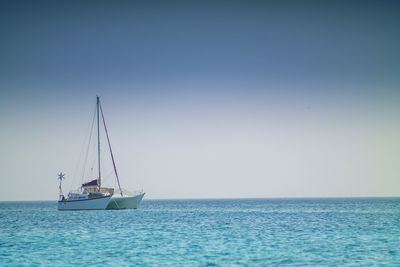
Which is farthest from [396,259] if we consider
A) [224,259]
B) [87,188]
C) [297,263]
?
[87,188]

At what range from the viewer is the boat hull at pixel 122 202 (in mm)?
91875

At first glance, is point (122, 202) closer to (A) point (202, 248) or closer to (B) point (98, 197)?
(B) point (98, 197)

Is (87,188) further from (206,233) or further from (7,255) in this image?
(7,255)

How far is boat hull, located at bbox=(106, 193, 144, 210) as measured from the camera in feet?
301

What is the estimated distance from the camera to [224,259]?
102 ft

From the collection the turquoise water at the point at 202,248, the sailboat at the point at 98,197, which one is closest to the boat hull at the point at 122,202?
the sailboat at the point at 98,197

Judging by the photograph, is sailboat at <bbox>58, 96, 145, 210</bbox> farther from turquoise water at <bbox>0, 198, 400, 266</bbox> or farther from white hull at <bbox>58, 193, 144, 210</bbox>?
turquoise water at <bbox>0, 198, 400, 266</bbox>

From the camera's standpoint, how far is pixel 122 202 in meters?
93.6

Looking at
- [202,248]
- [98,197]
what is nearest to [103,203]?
[98,197]

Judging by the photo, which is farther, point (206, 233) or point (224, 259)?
point (206, 233)

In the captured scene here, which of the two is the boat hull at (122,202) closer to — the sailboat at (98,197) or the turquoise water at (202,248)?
the sailboat at (98,197)

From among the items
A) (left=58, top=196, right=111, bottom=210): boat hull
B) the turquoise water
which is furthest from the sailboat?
the turquoise water

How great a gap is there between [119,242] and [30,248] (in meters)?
6.41

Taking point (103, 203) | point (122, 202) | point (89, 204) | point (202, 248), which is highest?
point (122, 202)
